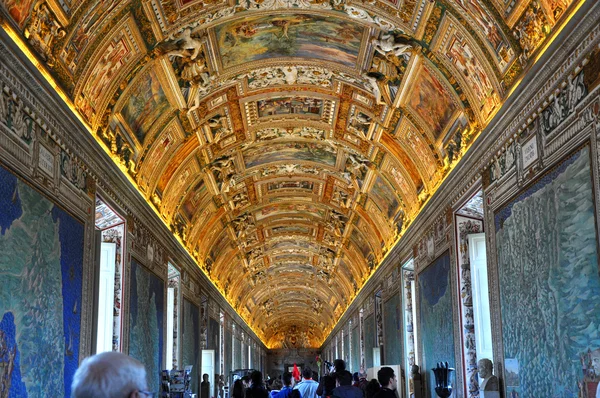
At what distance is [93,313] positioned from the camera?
13.9m

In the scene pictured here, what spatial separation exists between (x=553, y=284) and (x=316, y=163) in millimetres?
16222

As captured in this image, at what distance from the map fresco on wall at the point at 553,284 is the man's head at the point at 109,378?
737 cm

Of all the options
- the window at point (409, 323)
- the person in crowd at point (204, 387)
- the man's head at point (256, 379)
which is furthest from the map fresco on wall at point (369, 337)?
the man's head at point (256, 379)

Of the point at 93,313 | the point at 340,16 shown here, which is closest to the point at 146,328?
the point at 93,313

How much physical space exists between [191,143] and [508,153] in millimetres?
10501

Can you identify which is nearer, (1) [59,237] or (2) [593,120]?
(2) [593,120]

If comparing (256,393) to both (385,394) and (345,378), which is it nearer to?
(345,378)

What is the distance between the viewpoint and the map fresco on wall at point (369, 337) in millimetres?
32331

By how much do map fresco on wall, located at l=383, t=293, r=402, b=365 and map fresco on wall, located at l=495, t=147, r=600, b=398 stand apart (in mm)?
12067

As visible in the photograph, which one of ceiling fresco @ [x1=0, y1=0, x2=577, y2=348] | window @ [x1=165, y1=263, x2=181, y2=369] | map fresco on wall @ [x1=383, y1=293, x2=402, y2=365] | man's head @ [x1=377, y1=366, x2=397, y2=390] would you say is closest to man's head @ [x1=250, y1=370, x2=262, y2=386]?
man's head @ [x1=377, y1=366, x2=397, y2=390]

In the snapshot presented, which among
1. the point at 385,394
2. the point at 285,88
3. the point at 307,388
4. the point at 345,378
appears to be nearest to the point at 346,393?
the point at 345,378

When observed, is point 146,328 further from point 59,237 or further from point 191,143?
point 59,237

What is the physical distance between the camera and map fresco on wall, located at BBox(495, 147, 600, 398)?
9602 millimetres

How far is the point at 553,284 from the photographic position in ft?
35.4
